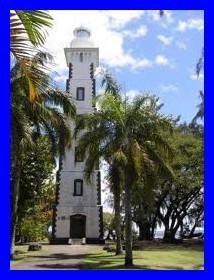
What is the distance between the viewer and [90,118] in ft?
57.7

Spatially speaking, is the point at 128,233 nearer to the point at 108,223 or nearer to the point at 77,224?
the point at 77,224

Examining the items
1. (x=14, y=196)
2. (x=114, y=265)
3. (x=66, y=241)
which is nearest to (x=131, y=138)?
(x=114, y=265)

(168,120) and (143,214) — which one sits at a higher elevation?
(168,120)

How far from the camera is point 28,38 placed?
5.21 meters

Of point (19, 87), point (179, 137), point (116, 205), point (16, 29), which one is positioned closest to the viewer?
point (16, 29)

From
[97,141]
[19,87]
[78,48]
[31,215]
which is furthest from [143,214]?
[19,87]

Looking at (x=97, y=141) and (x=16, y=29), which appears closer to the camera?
(x=16, y=29)

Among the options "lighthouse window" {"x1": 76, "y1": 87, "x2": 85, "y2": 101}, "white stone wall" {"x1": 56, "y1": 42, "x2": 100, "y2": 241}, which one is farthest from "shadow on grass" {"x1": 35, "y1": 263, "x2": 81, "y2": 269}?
"lighthouse window" {"x1": 76, "y1": 87, "x2": 85, "y2": 101}

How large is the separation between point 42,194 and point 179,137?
33.7ft

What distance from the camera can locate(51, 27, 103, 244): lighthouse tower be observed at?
2919 cm

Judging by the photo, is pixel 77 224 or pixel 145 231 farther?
pixel 145 231

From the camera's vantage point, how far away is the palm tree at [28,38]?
199 inches

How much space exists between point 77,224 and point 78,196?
5.84 feet

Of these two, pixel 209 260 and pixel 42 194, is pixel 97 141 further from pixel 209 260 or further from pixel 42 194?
pixel 209 260
